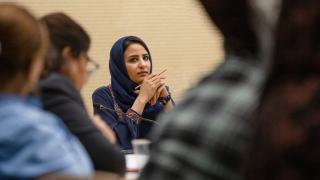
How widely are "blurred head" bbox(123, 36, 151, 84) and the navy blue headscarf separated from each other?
0.05 feet

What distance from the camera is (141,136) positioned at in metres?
2.76

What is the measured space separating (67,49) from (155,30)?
2.31 meters

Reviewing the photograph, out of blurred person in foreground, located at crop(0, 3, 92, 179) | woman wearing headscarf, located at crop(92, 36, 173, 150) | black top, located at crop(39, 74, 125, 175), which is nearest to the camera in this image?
blurred person in foreground, located at crop(0, 3, 92, 179)

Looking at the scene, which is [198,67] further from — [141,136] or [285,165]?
[285,165]

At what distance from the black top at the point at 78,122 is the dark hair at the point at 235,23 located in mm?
747

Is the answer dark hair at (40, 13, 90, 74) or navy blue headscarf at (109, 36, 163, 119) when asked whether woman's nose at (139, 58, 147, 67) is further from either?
dark hair at (40, 13, 90, 74)

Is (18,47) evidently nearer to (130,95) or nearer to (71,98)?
(71,98)

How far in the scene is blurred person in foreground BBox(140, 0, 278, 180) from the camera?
0.73 metres

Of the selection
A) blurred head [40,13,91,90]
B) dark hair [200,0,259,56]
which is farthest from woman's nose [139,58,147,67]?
dark hair [200,0,259,56]

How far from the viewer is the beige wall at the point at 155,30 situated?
3805 mm

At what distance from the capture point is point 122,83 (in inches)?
119

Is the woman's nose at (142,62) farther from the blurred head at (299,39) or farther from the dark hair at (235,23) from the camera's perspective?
the blurred head at (299,39)

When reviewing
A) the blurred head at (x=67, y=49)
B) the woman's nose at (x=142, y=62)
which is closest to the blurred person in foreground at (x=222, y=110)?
the blurred head at (x=67, y=49)

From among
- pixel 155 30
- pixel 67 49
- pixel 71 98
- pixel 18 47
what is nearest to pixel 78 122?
pixel 71 98
